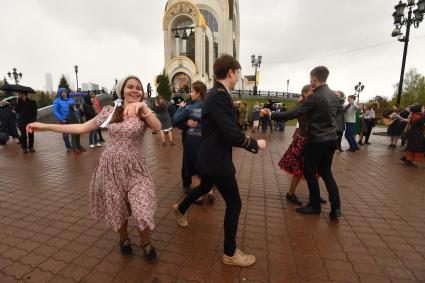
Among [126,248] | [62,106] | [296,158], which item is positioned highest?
[62,106]

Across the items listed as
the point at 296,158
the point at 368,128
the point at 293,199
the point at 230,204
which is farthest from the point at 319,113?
the point at 368,128

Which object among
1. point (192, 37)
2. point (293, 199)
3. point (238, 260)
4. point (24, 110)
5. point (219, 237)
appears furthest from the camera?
point (192, 37)

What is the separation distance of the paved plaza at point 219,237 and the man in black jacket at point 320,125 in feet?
2.12

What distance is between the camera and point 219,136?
2324 millimetres

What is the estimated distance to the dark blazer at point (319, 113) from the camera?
3.30 meters

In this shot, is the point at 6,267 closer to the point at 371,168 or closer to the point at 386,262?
the point at 386,262

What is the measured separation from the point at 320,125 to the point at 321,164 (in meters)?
0.59

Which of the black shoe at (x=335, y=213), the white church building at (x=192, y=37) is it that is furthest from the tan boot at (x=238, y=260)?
the white church building at (x=192, y=37)

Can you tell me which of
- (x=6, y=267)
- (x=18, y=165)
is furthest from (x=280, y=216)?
(x=18, y=165)

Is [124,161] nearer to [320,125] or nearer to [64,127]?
[64,127]

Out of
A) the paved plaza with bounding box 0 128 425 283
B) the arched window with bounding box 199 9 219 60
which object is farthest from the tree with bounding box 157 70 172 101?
the paved plaza with bounding box 0 128 425 283

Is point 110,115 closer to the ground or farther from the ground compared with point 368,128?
farther from the ground

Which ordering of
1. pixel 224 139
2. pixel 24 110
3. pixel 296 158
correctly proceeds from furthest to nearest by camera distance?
1. pixel 24 110
2. pixel 296 158
3. pixel 224 139

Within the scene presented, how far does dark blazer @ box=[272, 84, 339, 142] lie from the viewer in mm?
3305
